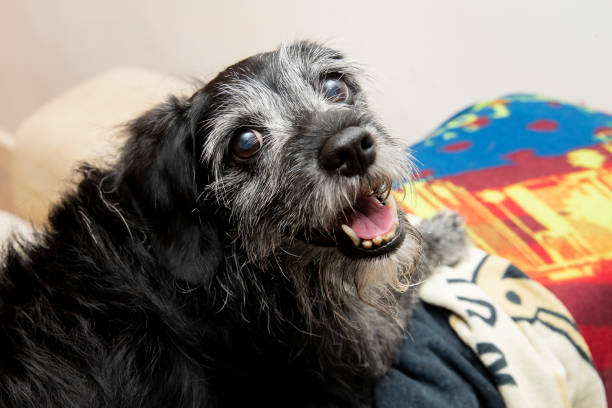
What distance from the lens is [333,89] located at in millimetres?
1380

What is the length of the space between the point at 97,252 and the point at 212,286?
0.28 metres

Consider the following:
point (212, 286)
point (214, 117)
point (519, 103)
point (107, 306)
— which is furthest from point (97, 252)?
point (519, 103)

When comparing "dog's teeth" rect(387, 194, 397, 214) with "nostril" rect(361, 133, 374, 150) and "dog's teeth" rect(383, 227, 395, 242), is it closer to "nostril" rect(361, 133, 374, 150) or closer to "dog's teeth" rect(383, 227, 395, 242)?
"dog's teeth" rect(383, 227, 395, 242)

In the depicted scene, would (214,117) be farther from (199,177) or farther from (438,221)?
(438,221)

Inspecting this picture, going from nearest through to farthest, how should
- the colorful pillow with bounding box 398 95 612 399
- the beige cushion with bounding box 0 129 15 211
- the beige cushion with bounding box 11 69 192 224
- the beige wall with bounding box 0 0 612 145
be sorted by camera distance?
the colorful pillow with bounding box 398 95 612 399
the beige wall with bounding box 0 0 612 145
the beige cushion with bounding box 11 69 192 224
the beige cushion with bounding box 0 129 15 211

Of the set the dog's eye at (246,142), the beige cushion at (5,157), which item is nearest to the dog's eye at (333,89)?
the dog's eye at (246,142)

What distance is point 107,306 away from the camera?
121cm

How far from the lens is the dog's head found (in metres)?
1.14

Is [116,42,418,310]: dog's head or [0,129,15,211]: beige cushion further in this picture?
[0,129,15,211]: beige cushion

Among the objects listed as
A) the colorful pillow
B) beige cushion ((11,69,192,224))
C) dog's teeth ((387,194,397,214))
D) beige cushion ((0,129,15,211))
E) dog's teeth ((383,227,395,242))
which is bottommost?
beige cushion ((0,129,15,211))

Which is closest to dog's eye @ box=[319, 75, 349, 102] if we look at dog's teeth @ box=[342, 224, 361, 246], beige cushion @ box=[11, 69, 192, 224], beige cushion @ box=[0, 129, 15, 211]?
dog's teeth @ box=[342, 224, 361, 246]

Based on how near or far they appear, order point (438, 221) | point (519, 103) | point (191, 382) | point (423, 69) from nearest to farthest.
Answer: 1. point (191, 382)
2. point (438, 221)
3. point (519, 103)
4. point (423, 69)

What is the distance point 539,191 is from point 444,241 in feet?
1.42

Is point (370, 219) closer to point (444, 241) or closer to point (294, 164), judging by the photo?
point (294, 164)
